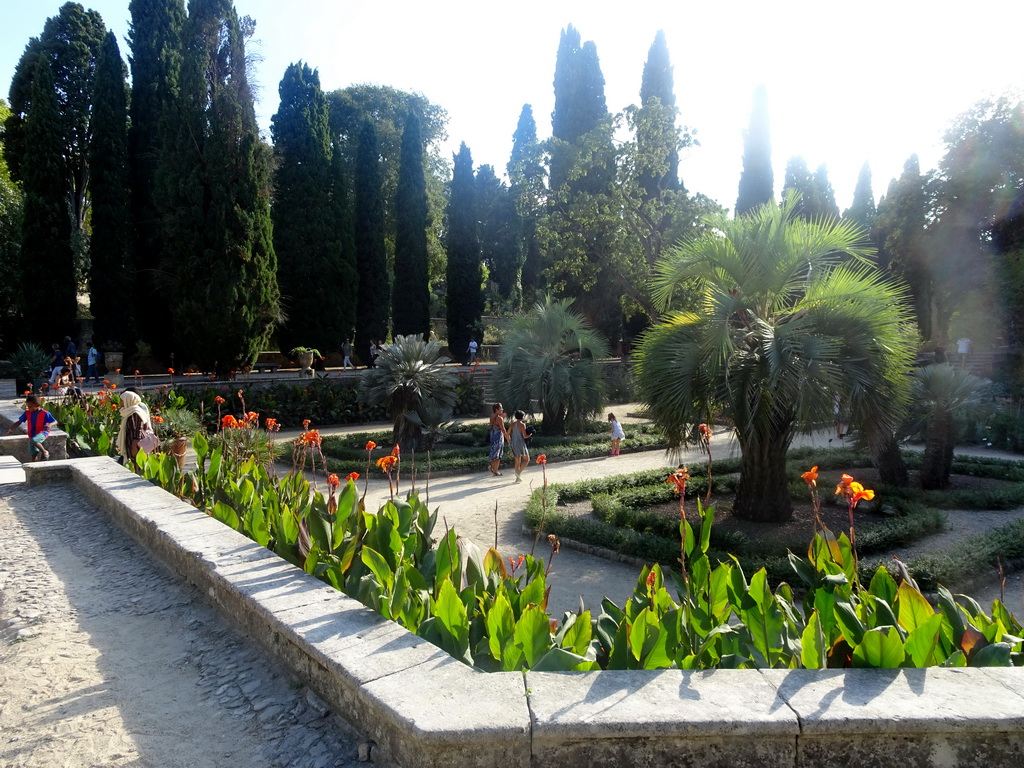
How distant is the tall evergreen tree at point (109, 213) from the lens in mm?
21484

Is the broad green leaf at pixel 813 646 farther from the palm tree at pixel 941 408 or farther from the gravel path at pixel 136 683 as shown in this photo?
the palm tree at pixel 941 408

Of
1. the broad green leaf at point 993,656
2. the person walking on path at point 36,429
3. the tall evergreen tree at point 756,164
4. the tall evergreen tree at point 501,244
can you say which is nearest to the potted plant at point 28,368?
the person walking on path at point 36,429

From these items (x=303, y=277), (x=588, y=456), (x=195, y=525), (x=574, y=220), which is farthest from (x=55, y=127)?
(x=195, y=525)

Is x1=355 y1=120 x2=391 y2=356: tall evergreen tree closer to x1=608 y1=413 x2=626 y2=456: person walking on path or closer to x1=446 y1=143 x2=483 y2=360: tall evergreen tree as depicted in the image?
x1=446 y1=143 x2=483 y2=360: tall evergreen tree

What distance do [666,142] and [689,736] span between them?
18.1 m

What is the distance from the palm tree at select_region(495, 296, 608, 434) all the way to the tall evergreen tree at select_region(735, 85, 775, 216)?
2024cm

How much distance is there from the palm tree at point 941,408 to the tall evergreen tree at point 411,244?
19.5 m

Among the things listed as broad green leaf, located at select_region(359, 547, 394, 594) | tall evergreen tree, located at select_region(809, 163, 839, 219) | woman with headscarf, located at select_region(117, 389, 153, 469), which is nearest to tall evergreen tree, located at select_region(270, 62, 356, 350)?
woman with headscarf, located at select_region(117, 389, 153, 469)

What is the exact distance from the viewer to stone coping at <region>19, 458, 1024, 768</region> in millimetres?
1810

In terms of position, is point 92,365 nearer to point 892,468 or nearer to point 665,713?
point 892,468

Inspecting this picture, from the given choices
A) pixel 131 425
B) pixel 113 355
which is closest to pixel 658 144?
pixel 131 425

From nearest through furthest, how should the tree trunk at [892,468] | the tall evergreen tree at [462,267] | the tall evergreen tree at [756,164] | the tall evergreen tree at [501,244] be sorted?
the tree trunk at [892,468]
the tall evergreen tree at [462,267]
the tall evergreen tree at [756,164]
the tall evergreen tree at [501,244]

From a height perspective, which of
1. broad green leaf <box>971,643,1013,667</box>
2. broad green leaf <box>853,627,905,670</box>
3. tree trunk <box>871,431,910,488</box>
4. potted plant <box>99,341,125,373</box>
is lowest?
tree trunk <box>871,431,910,488</box>

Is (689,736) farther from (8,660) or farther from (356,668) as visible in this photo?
(8,660)
